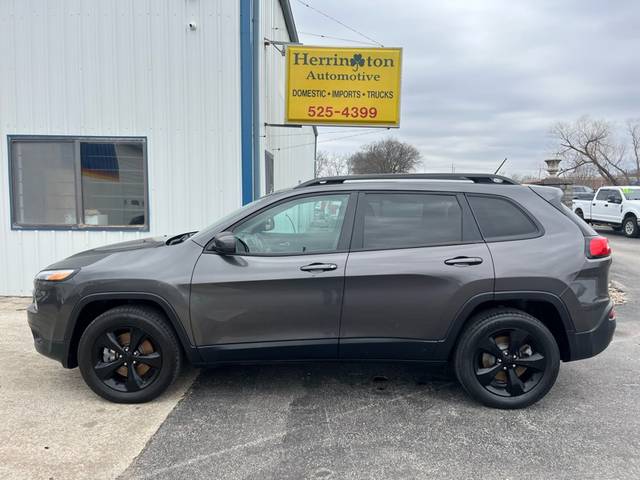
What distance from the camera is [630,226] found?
17.8 metres

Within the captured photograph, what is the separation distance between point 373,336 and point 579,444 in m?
1.54

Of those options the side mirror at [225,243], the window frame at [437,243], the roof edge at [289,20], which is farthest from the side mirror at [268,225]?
the roof edge at [289,20]

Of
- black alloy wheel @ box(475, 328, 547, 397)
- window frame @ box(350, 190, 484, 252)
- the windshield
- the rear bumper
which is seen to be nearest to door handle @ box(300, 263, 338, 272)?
window frame @ box(350, 190, 484, 252)

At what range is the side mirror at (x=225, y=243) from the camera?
3373 millimetres

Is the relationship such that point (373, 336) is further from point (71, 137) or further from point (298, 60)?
point (71, 137)

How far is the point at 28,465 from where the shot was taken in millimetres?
2824

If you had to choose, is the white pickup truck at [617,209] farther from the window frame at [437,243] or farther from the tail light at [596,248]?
the window frame at [437,243]

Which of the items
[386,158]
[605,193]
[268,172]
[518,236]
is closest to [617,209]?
[605,193]

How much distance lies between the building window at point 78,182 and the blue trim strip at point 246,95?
155cm

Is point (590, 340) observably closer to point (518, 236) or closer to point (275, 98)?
point (518, 236)

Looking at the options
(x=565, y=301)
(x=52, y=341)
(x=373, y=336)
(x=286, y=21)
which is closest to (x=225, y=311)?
(x=373, y=336)

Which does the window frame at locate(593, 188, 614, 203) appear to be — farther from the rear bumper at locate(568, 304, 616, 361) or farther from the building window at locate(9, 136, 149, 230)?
the building window at locate(9, 136, 149, 230)

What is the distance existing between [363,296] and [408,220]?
2.30 feet

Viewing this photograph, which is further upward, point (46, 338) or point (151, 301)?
point (151, 301)
